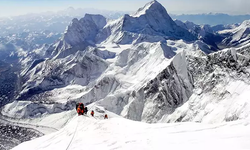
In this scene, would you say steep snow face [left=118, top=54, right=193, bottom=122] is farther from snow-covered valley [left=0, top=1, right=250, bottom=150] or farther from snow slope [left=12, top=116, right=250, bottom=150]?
snow slope [left=12, top=116, right=250, bottom=150]

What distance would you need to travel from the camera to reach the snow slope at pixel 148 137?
75.9ft

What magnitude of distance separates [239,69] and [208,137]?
40.2 m

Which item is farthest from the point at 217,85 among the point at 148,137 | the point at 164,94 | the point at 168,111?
the point at 148,137

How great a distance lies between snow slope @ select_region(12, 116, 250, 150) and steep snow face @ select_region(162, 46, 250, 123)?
2283cm

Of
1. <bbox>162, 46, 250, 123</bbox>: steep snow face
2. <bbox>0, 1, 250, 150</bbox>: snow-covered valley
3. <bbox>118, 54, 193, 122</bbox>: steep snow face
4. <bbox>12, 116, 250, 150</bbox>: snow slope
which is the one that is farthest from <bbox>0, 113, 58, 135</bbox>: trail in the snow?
<bbox>12, 116, 250, 150</bbox>: snow slope

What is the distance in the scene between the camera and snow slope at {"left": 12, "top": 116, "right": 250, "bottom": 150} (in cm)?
2312

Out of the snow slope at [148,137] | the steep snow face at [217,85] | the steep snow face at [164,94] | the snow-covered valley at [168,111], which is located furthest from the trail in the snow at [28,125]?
the snow slope at [148,137]

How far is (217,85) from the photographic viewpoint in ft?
205

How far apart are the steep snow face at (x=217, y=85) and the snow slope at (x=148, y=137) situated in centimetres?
2283

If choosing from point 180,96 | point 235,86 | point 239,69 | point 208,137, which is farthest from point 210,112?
point 208,137

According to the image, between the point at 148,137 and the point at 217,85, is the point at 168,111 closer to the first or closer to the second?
the point at 217,85

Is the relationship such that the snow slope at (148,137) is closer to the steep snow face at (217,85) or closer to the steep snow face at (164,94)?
the steep snow face at (217,85)

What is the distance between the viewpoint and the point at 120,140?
2898 centimetres

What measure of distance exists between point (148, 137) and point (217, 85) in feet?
138
